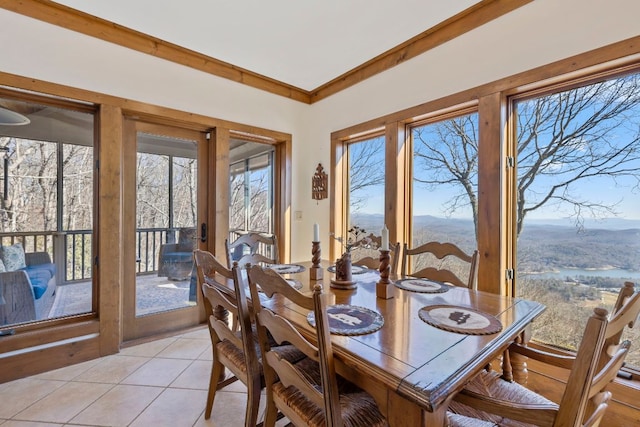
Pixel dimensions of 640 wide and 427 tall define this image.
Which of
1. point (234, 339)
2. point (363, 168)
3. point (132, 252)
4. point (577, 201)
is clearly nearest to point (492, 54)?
point (577, 201)

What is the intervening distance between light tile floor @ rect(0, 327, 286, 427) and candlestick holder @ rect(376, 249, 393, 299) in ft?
3.37

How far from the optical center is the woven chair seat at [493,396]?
3.65 ft

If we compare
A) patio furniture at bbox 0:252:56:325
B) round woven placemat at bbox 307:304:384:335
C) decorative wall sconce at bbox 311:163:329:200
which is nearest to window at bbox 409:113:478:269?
decorative wall sconce at bbox 311:163:329:200

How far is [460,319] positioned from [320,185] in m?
2.50

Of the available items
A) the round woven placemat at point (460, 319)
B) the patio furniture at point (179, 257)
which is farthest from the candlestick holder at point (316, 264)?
the patio furniture at point (179, 257)

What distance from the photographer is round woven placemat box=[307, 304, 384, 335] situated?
1122 mm

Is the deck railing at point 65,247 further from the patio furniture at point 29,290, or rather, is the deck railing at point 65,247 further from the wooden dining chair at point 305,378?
the wooden dining chair at point 305,378

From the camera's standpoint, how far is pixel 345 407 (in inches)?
44.6

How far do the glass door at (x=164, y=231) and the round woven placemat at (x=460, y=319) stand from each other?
2.52m

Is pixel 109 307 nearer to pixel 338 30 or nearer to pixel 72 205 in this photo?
pixel 72 205

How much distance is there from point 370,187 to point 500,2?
70.9 inches

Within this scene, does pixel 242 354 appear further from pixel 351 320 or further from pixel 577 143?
pixel 577 143

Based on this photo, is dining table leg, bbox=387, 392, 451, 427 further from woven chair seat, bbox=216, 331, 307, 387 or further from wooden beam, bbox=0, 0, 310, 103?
wooden beam, bbox=0, 0, 310, 103

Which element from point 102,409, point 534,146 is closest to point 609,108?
point 534,146
